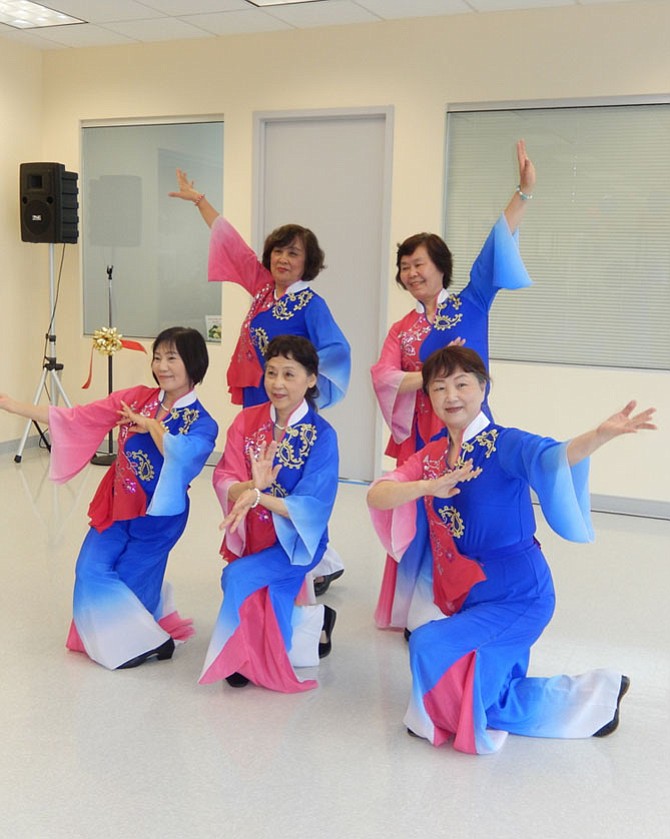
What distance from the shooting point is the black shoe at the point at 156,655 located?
3102 millimetres

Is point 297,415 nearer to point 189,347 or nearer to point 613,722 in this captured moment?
point 189,347

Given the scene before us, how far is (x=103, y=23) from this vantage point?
565 cm

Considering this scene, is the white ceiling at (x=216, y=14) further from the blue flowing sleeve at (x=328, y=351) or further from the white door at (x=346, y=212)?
the blue flowing sleeve at (x=328, y=351)

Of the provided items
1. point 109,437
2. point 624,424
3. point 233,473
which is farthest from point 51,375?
point 624,424

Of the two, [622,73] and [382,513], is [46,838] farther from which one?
[622,73]

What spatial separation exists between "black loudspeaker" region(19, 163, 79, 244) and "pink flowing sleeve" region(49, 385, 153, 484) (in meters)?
3.23

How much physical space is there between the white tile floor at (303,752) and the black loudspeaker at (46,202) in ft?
9.80

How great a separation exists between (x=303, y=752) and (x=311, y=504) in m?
0.71

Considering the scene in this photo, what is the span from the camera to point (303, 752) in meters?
2.61

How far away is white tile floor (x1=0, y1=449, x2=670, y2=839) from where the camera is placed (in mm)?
2287

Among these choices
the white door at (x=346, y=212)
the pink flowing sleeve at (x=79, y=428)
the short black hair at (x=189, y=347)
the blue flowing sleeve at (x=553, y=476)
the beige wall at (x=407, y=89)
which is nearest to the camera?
the blue flowing sleeve at (x=553, y=476)

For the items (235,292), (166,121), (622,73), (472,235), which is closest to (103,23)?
(166,121)

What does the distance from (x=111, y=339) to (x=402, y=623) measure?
3.23 metres

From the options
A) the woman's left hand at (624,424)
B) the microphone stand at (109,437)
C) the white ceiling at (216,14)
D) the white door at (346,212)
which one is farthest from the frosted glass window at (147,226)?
the woman's left hand at (624,424)
